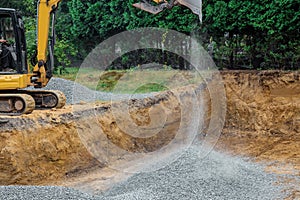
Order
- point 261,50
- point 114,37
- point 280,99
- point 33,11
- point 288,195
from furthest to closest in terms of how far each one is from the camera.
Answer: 1. point 33,11
2. point 114,37
3. point 261,50
4. point 280,99
5. point 288,195

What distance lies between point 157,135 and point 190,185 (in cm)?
369

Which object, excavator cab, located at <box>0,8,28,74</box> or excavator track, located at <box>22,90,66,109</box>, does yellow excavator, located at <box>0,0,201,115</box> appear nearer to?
excavator cab, located at <box>0,8,28,74</box>

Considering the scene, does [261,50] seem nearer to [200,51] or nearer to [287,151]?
[200,51]

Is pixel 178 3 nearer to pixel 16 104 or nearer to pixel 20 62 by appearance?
pixel 20 62

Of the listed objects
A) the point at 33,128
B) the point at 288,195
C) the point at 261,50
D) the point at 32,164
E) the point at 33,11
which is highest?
the point at 33,11

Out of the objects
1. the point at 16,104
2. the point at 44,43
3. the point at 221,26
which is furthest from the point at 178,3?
the point at 221,26

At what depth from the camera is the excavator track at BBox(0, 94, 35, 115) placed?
8.22 m

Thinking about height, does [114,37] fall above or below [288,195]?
above

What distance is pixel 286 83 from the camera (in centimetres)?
1143

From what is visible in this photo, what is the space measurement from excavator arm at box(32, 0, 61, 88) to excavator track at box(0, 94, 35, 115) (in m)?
0.63

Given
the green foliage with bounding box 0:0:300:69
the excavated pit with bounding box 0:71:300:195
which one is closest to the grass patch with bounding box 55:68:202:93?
the excavated pit with bounding box 0:71:300:195

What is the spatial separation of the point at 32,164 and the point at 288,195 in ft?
15.1

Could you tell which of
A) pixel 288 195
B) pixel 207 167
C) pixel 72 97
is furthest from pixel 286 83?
pixel 72 97

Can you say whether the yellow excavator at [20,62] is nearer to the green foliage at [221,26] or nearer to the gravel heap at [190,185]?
the gravel heap at [190,185]
